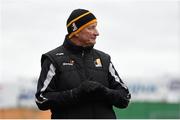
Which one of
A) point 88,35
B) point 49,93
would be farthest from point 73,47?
point 49,93

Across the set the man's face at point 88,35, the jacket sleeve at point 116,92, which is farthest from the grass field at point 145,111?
the man's face at point 88,35

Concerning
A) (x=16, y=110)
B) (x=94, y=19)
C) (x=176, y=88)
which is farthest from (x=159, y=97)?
(x=94, y=19)

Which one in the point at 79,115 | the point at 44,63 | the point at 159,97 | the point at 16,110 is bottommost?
the point at 159,97

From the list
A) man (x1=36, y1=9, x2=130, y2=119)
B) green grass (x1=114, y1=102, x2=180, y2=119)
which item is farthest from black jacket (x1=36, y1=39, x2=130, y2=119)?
green grass (x1=114, y1=102, x2=180, y2=119)

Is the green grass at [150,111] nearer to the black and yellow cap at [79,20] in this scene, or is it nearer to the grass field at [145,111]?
the grass field at [145,111]

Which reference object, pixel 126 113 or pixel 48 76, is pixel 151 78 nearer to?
pixel 126 113

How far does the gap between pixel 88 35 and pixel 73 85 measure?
417 mm

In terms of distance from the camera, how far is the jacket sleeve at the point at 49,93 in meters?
5.84

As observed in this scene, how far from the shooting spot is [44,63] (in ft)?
19.7

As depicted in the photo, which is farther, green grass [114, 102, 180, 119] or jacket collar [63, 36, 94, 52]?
green grass [114, 102, 180, 119]

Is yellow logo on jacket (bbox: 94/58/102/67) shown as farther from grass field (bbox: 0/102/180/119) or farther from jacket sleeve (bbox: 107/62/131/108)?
grass field (bbox: 0/102/180/119)

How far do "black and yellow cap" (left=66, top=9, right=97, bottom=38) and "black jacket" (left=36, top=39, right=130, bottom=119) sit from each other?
0.35 feet

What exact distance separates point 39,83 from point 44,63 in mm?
165

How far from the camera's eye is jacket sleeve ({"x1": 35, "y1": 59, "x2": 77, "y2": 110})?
5.84 m
